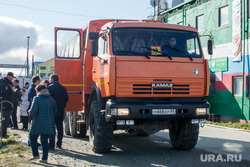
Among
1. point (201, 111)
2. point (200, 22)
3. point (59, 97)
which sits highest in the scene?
point (200, 22)

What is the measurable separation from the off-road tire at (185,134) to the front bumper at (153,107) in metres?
0.50

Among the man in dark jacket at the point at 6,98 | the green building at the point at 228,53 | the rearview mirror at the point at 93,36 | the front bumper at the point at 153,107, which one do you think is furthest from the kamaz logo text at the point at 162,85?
the green building at the point at 228,53

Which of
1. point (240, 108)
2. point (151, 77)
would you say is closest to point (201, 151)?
point (151, 77)

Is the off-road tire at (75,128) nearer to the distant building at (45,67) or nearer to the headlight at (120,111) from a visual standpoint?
the headlight at (120,111)

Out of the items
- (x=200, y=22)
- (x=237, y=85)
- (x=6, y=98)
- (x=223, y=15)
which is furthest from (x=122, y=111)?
(x=200, y=22)

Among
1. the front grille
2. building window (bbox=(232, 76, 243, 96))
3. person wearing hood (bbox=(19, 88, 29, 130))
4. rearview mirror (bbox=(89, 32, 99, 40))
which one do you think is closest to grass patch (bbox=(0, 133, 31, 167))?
the front grille

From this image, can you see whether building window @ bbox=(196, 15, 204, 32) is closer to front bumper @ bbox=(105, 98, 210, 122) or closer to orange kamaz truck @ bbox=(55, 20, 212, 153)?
orange kamaz truck @ bbox=(55, 20, 212, 153)

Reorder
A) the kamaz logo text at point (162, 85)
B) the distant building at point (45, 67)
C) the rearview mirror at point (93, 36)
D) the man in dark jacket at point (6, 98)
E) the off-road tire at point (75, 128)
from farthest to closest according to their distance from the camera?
the distant building at point (45, 67) → the off-road tire at point (75, 128) → the man in dark jacket at point (6, 98) → the rearview mirror at point (93, 36) → the kamaz logo text at point (162, 85)

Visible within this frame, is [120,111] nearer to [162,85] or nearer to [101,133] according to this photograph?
[101,133]

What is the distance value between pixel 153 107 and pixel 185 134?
1.44 metres

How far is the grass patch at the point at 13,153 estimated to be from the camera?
23.1 ft

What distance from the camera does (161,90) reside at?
294 inches

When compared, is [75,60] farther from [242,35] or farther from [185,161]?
[242,35]

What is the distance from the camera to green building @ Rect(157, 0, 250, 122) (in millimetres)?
16156
